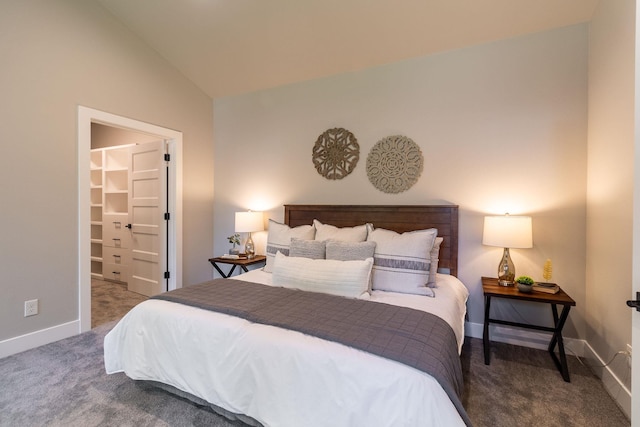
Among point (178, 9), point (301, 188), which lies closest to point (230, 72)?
point (178, 9)

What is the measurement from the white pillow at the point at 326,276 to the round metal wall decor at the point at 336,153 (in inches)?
53.0

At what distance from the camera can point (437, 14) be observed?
8.32ft

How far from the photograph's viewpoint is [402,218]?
2.98 meters

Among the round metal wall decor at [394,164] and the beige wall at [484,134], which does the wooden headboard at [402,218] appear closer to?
the beige wall at [484,134]

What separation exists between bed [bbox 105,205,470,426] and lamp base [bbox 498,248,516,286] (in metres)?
0.36

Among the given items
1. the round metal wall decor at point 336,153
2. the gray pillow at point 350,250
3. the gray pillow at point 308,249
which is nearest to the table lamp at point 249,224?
the round metal wall decor at point 336,153

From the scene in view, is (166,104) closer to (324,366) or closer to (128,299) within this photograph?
(128,299)

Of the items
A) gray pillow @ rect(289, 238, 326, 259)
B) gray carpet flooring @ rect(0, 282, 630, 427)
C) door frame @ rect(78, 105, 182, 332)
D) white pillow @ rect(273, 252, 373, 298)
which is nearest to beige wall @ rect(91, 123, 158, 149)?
door frame @ rect(78, 105, 182, 332)

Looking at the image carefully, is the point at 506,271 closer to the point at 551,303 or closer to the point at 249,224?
the point at 551,303

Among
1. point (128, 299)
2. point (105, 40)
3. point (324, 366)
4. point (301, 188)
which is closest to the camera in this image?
point (324, 366)

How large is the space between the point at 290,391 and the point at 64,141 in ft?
9.89

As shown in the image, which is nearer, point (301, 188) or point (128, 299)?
Answer: point (301, 188)

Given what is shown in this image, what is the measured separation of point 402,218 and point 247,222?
180 cm

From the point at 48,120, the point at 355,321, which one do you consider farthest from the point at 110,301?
the point at 355,321
